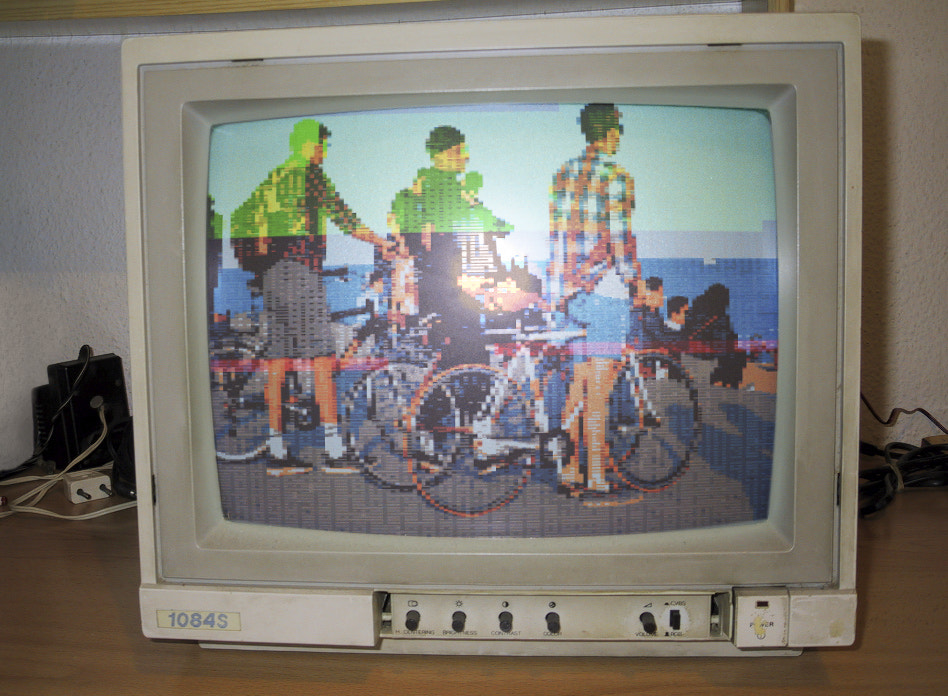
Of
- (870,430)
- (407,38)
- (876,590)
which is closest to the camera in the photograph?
Answer: (407,38)

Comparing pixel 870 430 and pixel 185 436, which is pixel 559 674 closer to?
pixel 185 436

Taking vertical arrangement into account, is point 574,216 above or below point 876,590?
above

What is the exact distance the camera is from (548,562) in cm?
60

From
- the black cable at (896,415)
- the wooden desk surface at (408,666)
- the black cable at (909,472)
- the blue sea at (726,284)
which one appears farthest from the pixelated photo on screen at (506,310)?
the black cable at (896,415)

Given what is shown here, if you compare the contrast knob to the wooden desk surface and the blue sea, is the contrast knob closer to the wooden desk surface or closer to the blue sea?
the wooden desk surface

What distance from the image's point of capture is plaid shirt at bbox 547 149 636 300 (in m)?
0.59

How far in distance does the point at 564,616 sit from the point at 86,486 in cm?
82

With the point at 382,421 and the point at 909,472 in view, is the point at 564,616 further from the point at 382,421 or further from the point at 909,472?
the point at 909,472

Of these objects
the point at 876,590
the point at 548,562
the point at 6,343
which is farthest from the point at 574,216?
the point at 6,343

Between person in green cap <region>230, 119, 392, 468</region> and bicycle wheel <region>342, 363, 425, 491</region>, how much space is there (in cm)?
2

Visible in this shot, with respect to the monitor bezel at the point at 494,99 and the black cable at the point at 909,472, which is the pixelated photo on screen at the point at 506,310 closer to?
the monitor bezel at the point at 494,99

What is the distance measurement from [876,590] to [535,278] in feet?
1.86

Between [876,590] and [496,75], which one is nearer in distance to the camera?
[496,75]

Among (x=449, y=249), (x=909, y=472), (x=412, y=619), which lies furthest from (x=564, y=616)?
(x=909, y=472)
